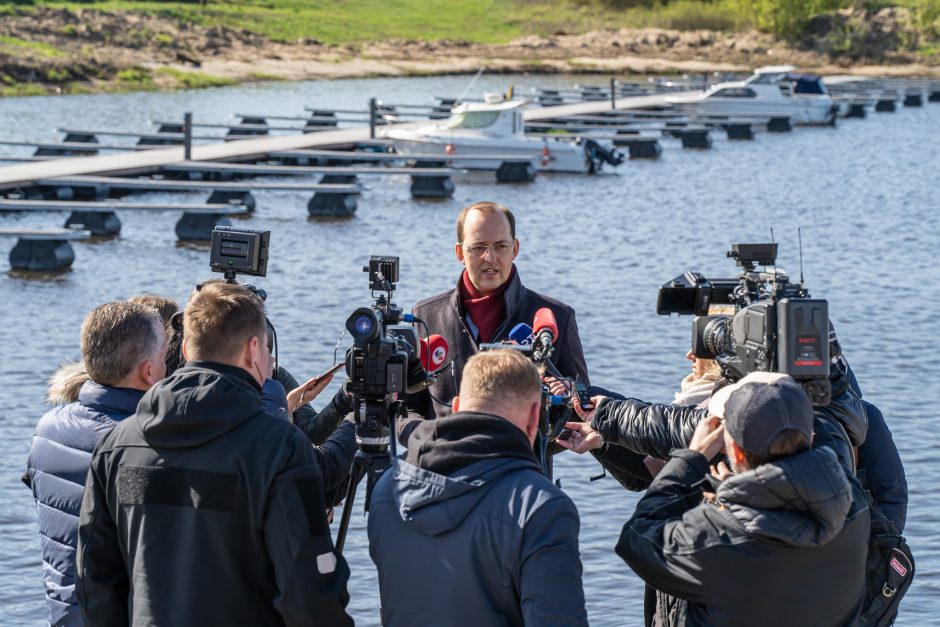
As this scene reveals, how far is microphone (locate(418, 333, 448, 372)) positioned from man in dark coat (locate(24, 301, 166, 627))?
0.94m

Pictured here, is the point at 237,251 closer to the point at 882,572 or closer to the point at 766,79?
the point at 882,572

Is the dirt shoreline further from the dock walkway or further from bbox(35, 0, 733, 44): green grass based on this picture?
the dock walkway

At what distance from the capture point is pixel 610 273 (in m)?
18.8

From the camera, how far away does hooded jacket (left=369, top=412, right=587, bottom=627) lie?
3.41m

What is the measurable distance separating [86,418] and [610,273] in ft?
49.1

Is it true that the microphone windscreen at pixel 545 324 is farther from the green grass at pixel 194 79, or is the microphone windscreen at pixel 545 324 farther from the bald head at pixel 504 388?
the green grass at pixel 194 79

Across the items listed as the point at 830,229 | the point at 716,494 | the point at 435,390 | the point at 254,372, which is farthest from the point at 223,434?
the point at 830,229

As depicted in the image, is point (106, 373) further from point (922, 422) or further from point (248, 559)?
point (922, 422)

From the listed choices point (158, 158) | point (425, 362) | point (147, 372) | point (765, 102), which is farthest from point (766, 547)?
point (765, 102)

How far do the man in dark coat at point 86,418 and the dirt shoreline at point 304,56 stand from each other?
45582 mm

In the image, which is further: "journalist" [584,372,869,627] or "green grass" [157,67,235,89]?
"green grass" [157,67,235,89]

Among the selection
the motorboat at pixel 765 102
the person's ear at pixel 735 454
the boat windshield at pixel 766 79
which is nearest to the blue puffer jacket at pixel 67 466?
the person's ear at pixel 735 454

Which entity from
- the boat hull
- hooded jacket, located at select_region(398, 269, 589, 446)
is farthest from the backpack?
the boat hull

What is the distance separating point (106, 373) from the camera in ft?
13.6
